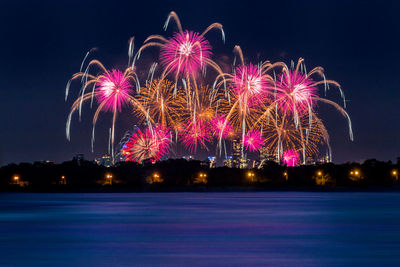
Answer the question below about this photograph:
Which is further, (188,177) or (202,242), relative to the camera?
(188,177)

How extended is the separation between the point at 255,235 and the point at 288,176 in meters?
120

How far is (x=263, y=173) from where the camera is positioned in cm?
15388

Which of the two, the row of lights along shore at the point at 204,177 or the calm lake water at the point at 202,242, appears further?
the row of lights along shore at the point at 204,177

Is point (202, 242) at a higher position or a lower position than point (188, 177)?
lower

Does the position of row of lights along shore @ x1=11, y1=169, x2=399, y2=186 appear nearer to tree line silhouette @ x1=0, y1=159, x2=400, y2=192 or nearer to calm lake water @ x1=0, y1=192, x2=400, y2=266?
tree line silhouette @ x1=0, y1=159, x2=400, y2=192

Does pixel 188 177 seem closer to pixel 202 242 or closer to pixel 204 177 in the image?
→ pixel 204 177

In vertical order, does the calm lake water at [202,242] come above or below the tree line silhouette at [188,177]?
below

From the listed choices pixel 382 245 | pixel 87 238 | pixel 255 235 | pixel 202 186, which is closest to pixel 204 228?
pixel 255 235

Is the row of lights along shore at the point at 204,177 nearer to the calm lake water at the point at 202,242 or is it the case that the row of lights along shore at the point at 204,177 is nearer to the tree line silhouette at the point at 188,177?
the tree line silhouette at the point at 188,177

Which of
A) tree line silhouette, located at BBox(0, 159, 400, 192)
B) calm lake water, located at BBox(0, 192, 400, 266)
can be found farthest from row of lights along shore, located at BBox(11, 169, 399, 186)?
calm lake water, located at BBox(0, 192, 400, 266)

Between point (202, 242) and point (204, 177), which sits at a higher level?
point (204, 177)

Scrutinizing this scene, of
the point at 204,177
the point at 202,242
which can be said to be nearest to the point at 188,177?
the point at 204,177

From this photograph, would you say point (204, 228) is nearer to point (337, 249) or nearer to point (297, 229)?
point (297, 229)

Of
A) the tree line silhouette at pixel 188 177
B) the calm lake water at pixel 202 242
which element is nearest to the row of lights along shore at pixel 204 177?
the tree line silhouette at pixel 188 177
